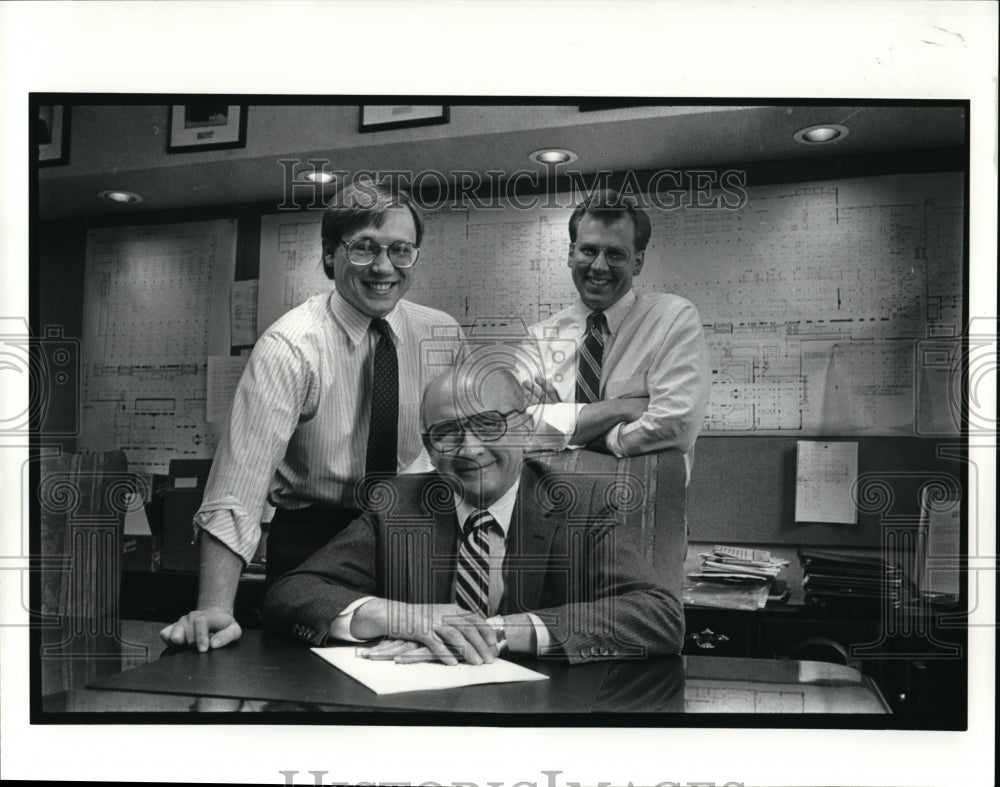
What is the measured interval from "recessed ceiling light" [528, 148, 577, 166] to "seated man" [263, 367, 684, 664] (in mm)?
502

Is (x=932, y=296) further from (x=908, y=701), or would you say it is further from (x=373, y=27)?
(x=373, y=27)

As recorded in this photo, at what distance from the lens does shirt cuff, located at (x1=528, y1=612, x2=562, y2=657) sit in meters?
1.95

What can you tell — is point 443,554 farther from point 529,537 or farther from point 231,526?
point 231,526

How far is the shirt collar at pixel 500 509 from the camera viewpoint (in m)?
1.99

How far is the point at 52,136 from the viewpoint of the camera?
6.87ft

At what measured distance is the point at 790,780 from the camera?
1.99 metres

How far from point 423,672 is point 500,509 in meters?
0.40

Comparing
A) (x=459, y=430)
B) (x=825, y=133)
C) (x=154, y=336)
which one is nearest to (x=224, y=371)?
(x=154, y=336)

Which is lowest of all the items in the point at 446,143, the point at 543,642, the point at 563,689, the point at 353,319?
the point at 563,689

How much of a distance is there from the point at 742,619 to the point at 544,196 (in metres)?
1.06

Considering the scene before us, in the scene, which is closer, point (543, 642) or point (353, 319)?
point (543, 642)

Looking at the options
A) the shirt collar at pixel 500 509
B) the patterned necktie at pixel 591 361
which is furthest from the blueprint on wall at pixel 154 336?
the patterned necktie at pixel 591 361

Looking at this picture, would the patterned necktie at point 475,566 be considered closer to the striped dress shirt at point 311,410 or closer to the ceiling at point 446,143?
the striped dress shirt at point 311,410

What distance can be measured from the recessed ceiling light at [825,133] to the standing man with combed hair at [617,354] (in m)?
0.42
